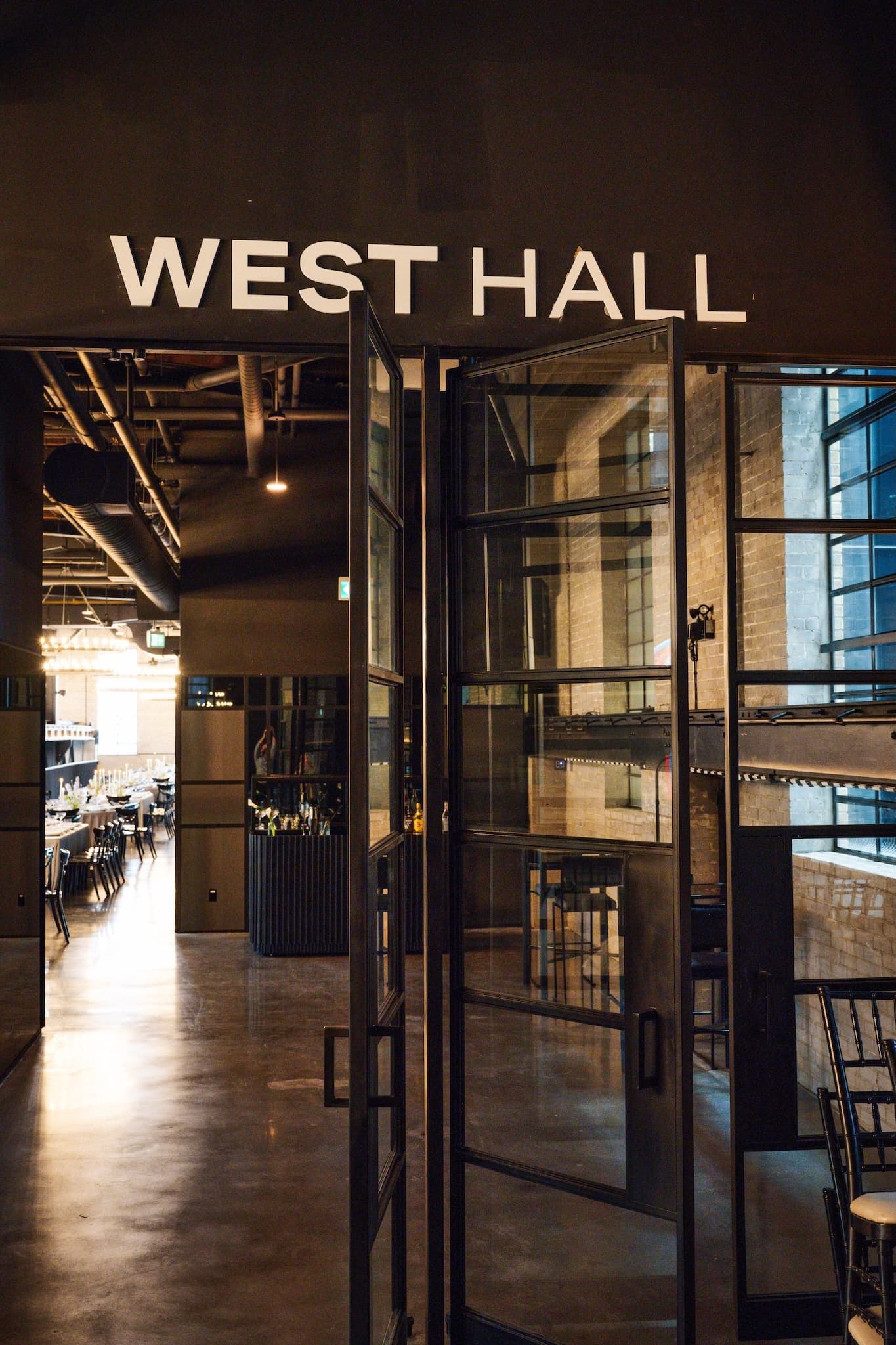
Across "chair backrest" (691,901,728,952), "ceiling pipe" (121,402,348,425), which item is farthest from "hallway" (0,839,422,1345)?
"ceiling pipe" (121,402,348,425)

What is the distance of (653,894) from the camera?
2949 millimetres

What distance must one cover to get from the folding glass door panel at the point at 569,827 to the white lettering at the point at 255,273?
579 millimetres

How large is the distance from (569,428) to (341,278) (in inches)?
29.8

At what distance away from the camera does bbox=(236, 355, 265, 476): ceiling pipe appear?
7.48 metres

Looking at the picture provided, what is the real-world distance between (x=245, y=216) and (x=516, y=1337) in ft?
10.7

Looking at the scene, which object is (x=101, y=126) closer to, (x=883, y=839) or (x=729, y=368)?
(x=729, y=368)

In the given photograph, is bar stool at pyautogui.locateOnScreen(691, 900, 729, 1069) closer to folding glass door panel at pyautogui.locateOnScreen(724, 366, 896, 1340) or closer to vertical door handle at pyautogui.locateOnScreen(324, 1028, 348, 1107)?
folding glass door panel at pyautogui.locateOnScreen(724, 366, 896, 1340)

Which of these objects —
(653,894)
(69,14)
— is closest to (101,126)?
(69,14)

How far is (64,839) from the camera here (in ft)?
39.3

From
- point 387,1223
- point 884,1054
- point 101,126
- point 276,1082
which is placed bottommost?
point 276,1082

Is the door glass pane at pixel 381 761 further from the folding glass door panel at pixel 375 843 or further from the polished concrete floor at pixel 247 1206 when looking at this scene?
the polished concrete floor at pixel 247 1206

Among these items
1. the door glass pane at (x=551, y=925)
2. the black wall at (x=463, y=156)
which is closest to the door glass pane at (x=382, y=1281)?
the door glass pane at (x=551, y=925)

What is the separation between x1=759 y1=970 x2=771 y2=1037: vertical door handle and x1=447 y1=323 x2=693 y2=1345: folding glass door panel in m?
0.70

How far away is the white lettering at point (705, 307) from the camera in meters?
3.14
